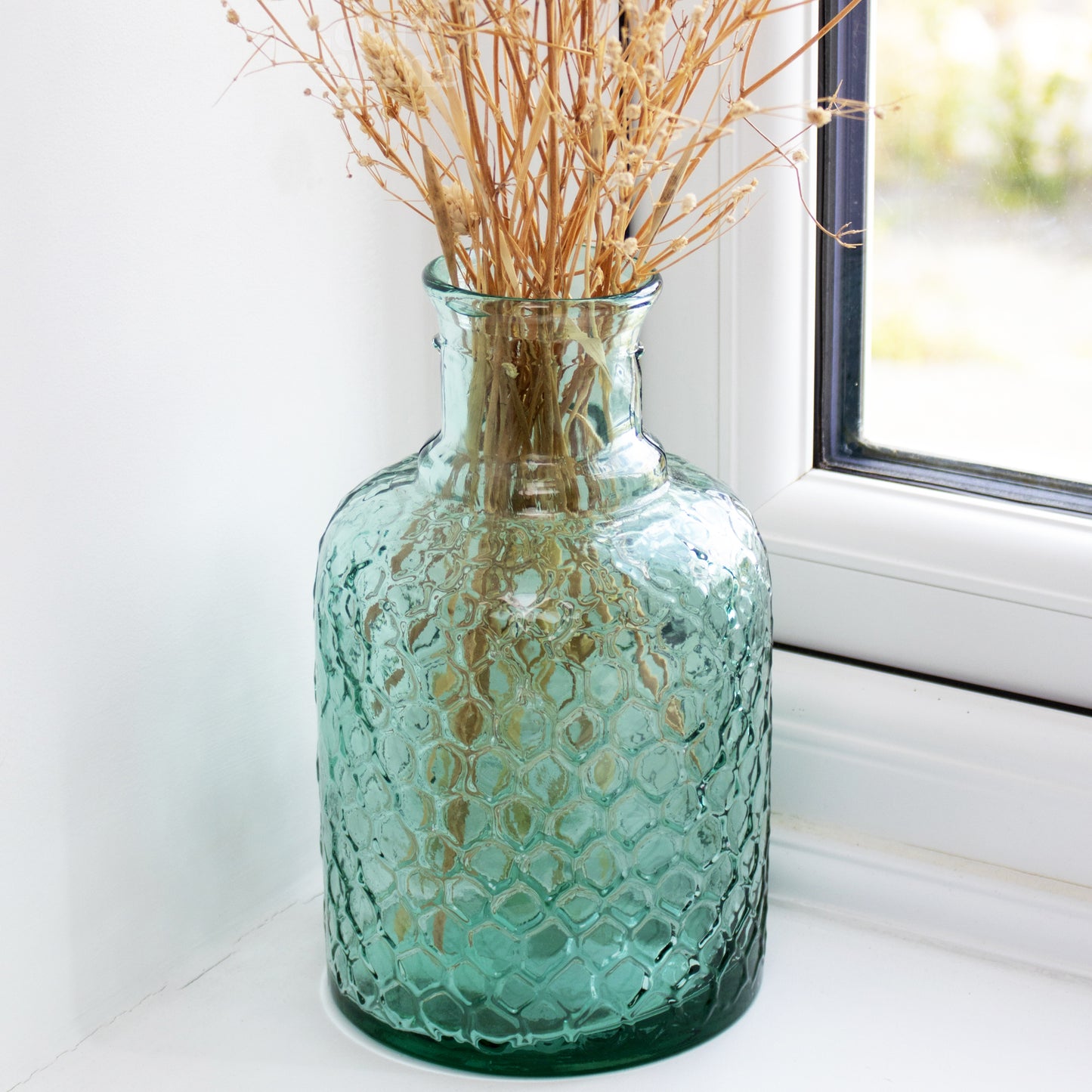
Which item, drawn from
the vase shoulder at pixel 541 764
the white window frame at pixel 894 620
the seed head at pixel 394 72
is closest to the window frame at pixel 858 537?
the white window frame at pixel 894 620

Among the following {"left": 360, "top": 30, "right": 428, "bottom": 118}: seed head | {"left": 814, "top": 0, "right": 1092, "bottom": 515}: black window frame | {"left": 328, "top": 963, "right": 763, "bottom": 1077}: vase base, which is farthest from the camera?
{"left": 814, "top": 0, "right": 1092, "bottom": 515}: black window frame

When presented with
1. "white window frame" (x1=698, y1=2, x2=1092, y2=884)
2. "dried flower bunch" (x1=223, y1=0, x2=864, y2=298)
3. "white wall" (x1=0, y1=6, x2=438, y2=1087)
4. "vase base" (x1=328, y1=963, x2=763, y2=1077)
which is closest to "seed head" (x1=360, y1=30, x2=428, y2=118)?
"dried flower bunch" (x1=223, y1=0, x2=864, y2=298)

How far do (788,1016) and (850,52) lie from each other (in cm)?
51

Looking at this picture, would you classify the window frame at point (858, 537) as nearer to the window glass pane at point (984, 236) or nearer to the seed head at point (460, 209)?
the window glass pane at point (984, 236)

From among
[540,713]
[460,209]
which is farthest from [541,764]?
[460,209]

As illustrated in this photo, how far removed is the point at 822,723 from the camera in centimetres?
83

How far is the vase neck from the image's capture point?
610 mm

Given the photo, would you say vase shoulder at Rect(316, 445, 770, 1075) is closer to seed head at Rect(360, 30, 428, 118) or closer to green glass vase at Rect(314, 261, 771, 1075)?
green glass vase at Rect(314, 261, 771, 1075)

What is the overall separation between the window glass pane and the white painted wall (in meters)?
0.12

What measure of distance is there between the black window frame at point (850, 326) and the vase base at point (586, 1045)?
312 mm

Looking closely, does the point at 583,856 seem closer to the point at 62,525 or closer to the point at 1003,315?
the point at 62,525

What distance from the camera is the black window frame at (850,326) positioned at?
770 mm

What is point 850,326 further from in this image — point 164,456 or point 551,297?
point 164,456

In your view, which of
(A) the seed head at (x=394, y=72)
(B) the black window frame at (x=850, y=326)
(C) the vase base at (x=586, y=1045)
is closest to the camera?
(A) the seed head at (x=394, y=72)
